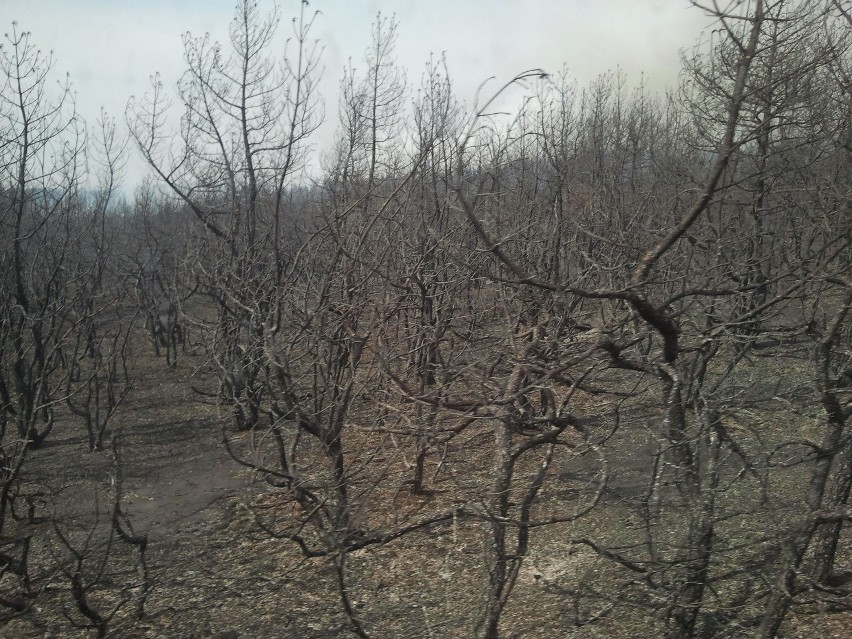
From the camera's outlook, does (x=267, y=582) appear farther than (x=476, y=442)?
No

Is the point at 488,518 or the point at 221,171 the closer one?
the point at 488,518

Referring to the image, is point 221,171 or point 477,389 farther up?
point 221,171

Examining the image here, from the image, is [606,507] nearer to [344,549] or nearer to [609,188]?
[344,549]

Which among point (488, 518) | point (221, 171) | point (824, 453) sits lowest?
point (488, 518)

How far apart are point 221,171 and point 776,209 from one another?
7207 millimetres

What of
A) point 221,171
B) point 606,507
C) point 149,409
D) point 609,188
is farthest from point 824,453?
point 149,409

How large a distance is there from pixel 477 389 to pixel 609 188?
28.4 ft

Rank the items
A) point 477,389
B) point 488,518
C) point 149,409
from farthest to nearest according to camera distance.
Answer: point 149,409, point 477,389, point 488,518

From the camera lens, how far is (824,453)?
306 centimetres

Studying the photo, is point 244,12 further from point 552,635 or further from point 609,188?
point 552,635

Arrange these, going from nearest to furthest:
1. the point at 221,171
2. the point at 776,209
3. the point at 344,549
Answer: the point at 344,549
the point at 776,209
the point at 221,171

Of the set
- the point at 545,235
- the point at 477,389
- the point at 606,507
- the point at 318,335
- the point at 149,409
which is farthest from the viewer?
the point at 149,409

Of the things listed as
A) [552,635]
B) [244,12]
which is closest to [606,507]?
[552,635]

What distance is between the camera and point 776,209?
8602 mm
